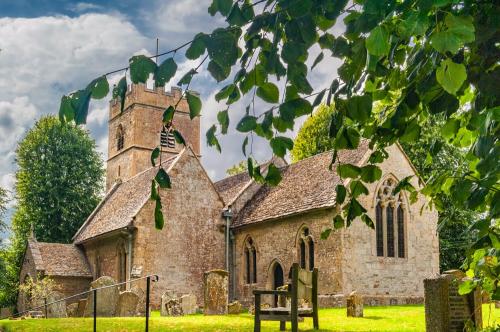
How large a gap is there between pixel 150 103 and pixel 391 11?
144ft

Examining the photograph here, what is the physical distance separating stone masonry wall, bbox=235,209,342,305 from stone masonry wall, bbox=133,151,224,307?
1.42m

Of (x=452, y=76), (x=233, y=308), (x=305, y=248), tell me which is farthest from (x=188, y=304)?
(x=452, y=76)

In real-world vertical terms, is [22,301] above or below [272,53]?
below

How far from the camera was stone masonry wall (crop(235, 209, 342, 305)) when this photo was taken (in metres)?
23.9

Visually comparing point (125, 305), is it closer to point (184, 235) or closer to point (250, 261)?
point (184, 235)

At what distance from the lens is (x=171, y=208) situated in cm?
2809

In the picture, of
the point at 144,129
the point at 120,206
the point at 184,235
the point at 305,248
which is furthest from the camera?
the point at 144,129

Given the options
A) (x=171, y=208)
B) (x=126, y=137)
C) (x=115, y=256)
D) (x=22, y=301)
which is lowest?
(x=22, y=301)

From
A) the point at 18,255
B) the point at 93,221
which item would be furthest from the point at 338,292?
the point at 18,255

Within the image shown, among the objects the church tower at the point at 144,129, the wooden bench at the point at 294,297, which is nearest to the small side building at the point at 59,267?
the church tower at the point at 144,129

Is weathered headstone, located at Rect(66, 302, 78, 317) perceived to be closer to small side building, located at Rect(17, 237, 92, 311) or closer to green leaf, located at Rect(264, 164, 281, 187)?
small side building, located at Rect(17, 237, 92, 311)

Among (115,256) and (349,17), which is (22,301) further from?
(349,17)

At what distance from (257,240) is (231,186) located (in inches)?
226

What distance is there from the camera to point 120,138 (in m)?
47.8
